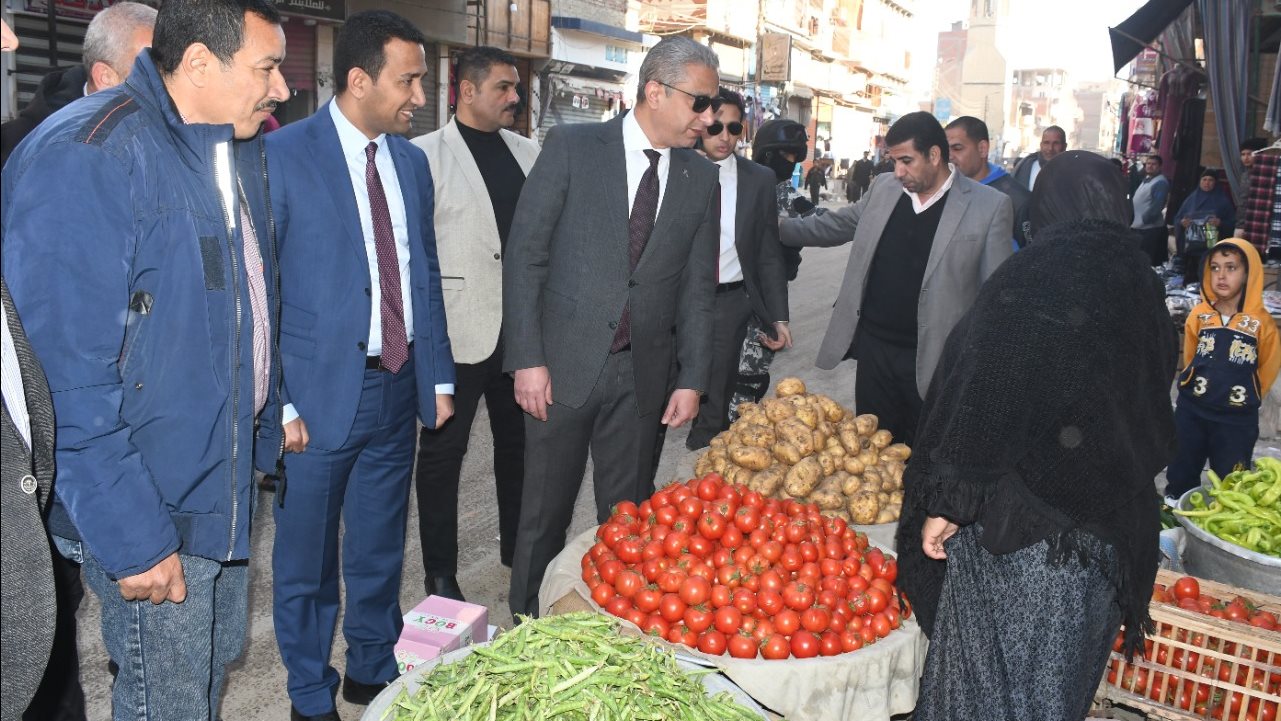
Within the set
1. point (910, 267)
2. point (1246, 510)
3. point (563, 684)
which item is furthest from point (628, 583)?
point (1246, 510)

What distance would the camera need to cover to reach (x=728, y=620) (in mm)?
3332

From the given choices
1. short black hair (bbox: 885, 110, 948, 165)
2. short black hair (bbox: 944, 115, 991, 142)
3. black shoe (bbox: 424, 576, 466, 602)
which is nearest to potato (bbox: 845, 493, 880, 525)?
short black hair (bbox: 885, 110, 948, 165)

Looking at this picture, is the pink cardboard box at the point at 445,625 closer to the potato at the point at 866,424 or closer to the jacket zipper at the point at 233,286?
the jacket zipper at the point at 233,286

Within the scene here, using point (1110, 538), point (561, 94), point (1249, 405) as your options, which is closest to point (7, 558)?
point (1110, 538)

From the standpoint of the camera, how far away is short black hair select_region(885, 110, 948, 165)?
4965 mm

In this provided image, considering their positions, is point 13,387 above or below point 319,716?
above

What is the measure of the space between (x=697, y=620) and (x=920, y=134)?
9.77 ft

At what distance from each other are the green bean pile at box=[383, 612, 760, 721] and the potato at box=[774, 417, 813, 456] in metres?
2.23

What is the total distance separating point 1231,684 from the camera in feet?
12.1

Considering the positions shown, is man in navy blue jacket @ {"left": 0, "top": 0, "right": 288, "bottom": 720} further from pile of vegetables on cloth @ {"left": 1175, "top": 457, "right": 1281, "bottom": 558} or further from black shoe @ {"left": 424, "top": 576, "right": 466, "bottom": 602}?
pile of vegetables on cloth @ {"left": 1175, "top": 457, "right": 1281, "bottom": 558}

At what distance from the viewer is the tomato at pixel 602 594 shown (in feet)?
11.5

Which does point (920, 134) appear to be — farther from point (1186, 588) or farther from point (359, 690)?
point (359, 690)

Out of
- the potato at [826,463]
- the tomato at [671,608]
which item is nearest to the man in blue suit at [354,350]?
the tomato at [671,608]

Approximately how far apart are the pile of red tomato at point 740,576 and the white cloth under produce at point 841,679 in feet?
0.19
